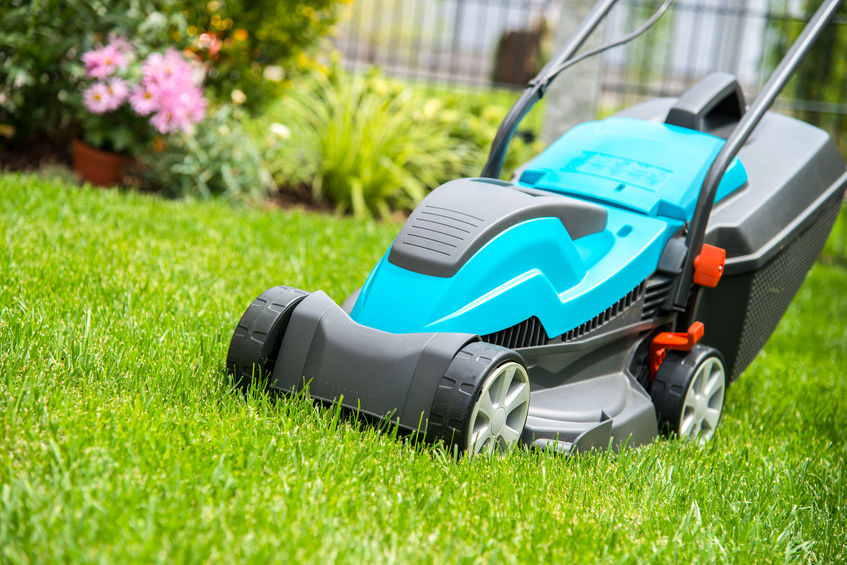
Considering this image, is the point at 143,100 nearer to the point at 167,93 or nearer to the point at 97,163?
the point at 167,93

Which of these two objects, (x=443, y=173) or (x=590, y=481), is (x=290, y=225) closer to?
(x=443, y=173)

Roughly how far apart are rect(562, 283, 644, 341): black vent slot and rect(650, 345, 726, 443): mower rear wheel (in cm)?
24

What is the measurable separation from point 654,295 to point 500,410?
812mm

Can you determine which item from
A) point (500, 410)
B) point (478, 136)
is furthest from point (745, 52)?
point (500, 410)

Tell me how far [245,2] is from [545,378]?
3.98 meters

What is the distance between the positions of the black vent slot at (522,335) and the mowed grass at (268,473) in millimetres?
284

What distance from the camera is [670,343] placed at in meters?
2.57

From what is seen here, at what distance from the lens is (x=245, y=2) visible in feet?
17.9

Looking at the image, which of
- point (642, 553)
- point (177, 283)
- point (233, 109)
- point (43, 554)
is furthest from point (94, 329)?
point (233, 109)

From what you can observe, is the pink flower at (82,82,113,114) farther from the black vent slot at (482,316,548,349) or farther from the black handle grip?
the black vent slot at (482,316,548,349)

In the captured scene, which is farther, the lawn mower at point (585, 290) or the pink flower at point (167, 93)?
the pink flower at point (167, 93)

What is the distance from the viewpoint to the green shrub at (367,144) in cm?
558

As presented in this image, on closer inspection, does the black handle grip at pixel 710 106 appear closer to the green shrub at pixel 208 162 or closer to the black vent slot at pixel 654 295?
the black vent slot at pixel 654 295

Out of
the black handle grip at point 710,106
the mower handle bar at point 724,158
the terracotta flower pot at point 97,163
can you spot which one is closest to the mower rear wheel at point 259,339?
the mower handle bar at point 724,158
